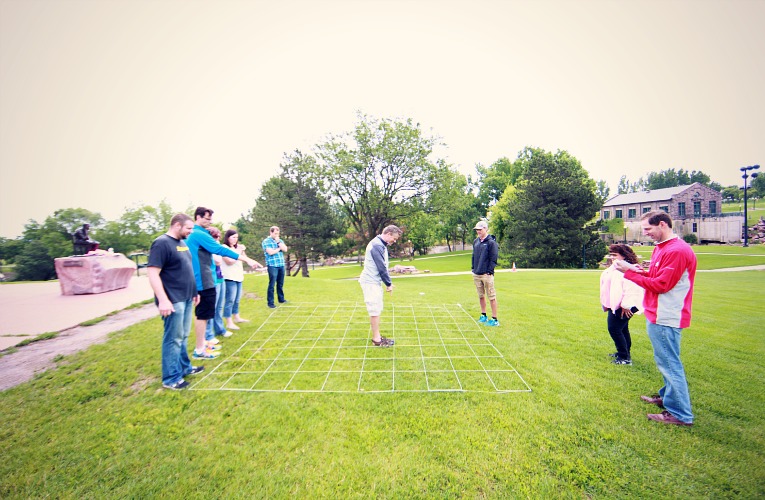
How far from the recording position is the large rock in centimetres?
1039

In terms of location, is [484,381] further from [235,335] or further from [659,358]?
[235,335]

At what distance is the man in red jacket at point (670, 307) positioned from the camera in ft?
10.8

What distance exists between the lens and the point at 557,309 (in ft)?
27.7

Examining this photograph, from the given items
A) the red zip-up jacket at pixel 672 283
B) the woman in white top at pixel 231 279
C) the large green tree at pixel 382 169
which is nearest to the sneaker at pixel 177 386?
the woman in white top at pixel 231 279

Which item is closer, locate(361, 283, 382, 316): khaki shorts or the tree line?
locate(361, 283, 382, 316): khaki shorts

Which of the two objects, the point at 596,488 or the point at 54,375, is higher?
the point at 54,375

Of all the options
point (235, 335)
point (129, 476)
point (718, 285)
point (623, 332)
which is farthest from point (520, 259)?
point (129, 476)

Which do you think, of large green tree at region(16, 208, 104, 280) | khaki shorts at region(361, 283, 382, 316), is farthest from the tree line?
khaki shorts at region(361, 283, 382, 316)

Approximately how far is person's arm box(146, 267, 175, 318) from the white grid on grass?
1247 millimetres

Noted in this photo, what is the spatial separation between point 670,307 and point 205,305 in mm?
6865

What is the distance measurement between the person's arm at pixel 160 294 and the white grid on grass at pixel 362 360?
1247mm

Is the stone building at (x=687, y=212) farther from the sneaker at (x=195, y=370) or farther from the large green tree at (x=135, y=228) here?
the large green tree at (x=135, y=228)

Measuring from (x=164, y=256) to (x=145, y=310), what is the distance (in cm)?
593

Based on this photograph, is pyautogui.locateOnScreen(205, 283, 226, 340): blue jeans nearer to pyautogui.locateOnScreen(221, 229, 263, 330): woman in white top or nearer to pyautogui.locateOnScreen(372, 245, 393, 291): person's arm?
pyautogui.locateOnScreen(221, 229, 263, 330): woman in white top
